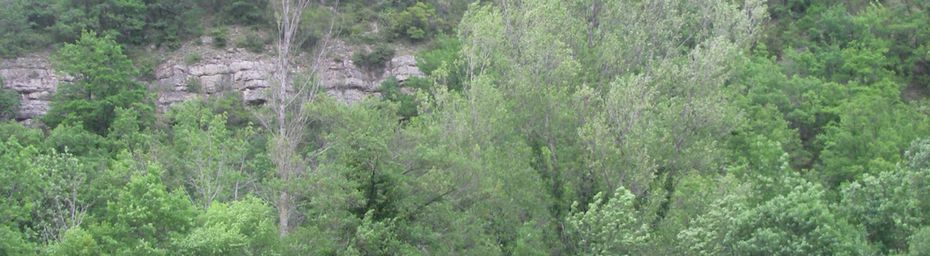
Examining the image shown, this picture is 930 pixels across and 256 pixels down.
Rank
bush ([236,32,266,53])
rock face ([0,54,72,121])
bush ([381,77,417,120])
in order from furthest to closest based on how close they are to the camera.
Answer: bush ([236,32,266,53])
rock face ([0,54,72,121])
bush ([381,77,417,120])

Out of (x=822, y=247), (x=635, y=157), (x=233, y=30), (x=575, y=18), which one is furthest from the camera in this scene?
(x=233, y=30)

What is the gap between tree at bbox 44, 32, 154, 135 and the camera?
1529 inches

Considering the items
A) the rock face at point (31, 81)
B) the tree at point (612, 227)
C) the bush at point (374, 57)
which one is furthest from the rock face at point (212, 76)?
the tree at point (612, 227)

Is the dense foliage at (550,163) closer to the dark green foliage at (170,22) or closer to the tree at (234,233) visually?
the tree at (234,233)

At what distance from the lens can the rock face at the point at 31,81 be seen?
140ft

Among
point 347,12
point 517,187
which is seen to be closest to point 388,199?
point 517,187

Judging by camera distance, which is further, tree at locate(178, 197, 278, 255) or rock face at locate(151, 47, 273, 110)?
rock face at locate(151, 47, 273, 110)

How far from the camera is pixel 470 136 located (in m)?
23.7

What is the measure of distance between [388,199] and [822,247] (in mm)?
7360

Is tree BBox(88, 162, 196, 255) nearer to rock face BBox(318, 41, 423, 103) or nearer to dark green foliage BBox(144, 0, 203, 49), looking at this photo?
rock face BBox(318, 41, 423, 103)

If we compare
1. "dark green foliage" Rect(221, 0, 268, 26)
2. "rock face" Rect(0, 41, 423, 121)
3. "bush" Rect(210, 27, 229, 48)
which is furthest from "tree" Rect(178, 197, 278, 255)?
"dark green foliage" Rect(221, 0, 268, 26)

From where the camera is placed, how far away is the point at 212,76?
4578cm

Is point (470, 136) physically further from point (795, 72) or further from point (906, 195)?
point (795, 72)

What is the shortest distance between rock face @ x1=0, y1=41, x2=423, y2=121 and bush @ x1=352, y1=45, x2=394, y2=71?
235 millimetres
